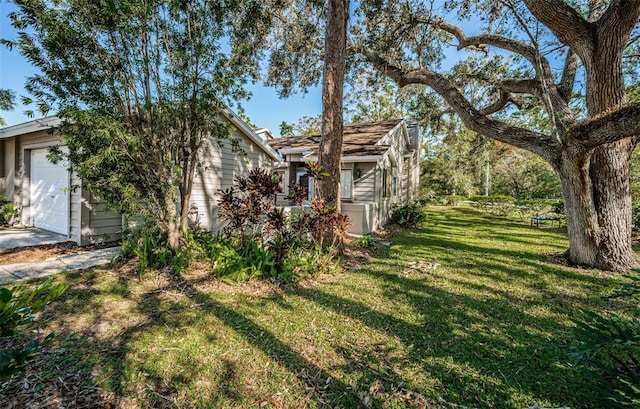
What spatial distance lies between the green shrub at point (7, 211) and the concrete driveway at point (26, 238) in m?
0.75

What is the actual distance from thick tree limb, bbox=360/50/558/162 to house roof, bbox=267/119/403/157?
285 centimetres

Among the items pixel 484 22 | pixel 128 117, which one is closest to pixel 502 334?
pixel 128 117

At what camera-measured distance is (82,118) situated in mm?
4195

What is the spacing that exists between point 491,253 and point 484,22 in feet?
23.0

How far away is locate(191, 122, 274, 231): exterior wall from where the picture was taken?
27.2ft

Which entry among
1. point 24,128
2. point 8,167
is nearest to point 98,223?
point 24,128

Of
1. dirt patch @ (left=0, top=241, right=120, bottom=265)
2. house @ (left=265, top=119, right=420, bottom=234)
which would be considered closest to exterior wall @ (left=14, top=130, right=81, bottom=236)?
dirt patch @ (left=0, top=241, right=120, bottom=265)

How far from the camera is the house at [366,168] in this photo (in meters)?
10.6

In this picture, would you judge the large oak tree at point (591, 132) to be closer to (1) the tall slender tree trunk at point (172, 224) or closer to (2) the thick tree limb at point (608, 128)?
(2) the thick tree limb at point (608, 128)

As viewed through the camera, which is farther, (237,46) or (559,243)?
(559,243)

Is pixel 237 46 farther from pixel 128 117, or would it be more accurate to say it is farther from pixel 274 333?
pixel 274 333

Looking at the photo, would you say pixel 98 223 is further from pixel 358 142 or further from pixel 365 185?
pixel 358 142

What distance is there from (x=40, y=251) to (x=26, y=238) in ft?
5.87

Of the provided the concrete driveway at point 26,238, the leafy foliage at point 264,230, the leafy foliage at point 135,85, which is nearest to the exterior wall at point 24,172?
the concrete driveway at point 26,238
